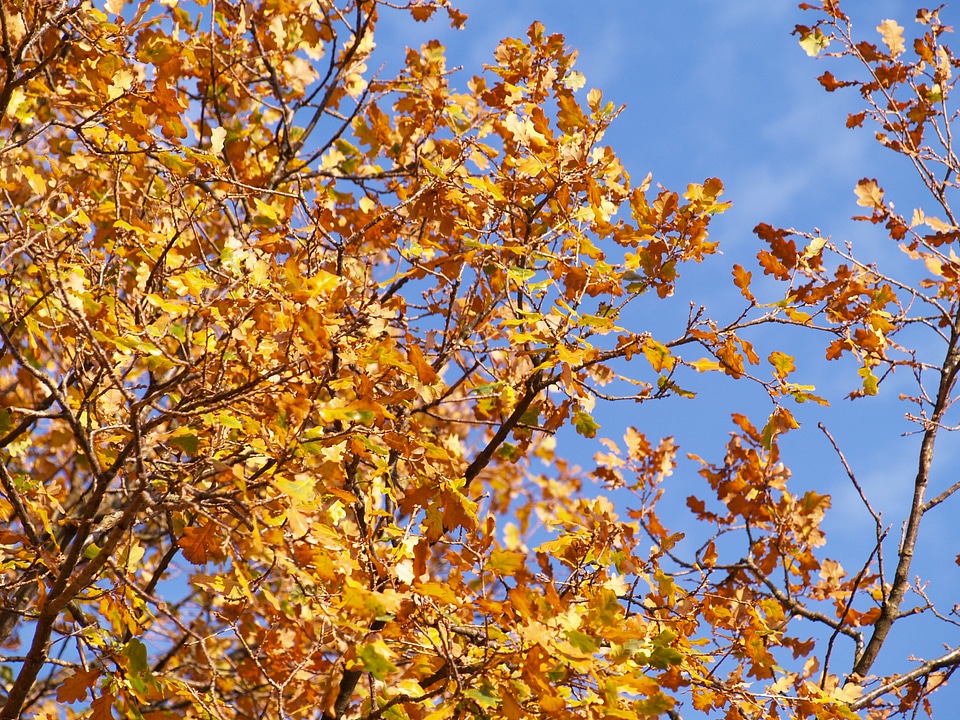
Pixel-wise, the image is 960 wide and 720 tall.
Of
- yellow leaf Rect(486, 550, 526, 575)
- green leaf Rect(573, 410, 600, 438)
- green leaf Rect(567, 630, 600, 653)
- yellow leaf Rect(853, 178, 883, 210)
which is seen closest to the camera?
green leaf Rect(567, 630, 600, 653)

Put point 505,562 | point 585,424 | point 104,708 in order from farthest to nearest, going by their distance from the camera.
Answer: point 585,424
point 104,708
point 505,562

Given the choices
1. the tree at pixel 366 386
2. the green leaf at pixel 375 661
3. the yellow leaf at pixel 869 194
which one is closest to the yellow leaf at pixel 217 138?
the tree at pixel 366 386

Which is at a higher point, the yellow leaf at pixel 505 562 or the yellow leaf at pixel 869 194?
the yellow leaf at pixel 869 194

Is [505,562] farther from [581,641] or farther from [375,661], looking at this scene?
[375,661]

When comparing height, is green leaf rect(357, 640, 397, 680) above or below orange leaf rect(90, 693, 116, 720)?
below

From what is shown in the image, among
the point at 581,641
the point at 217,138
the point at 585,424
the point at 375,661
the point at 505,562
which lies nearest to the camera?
the point at 375,661

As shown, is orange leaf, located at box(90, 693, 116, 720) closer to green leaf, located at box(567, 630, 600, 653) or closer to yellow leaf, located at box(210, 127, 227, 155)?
green leaf, located at box(567, 630, 600, 653)

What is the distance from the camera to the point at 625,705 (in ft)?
8.45

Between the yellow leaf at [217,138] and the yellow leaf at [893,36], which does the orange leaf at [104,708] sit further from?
the yellow leaf at [893,36]

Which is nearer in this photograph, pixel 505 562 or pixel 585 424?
pixel 505 562

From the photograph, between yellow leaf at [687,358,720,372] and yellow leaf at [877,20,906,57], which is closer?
yellow leaf at [687,358,720,372]

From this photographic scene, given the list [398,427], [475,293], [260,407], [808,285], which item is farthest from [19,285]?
[808,285]

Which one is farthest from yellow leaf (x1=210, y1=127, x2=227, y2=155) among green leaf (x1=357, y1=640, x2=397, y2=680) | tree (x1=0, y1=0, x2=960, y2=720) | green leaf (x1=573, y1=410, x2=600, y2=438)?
green leaf (x1=357, y1=640, x2=397, y2=680)

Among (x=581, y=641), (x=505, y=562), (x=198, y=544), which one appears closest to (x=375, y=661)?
(x=581, y=641)
